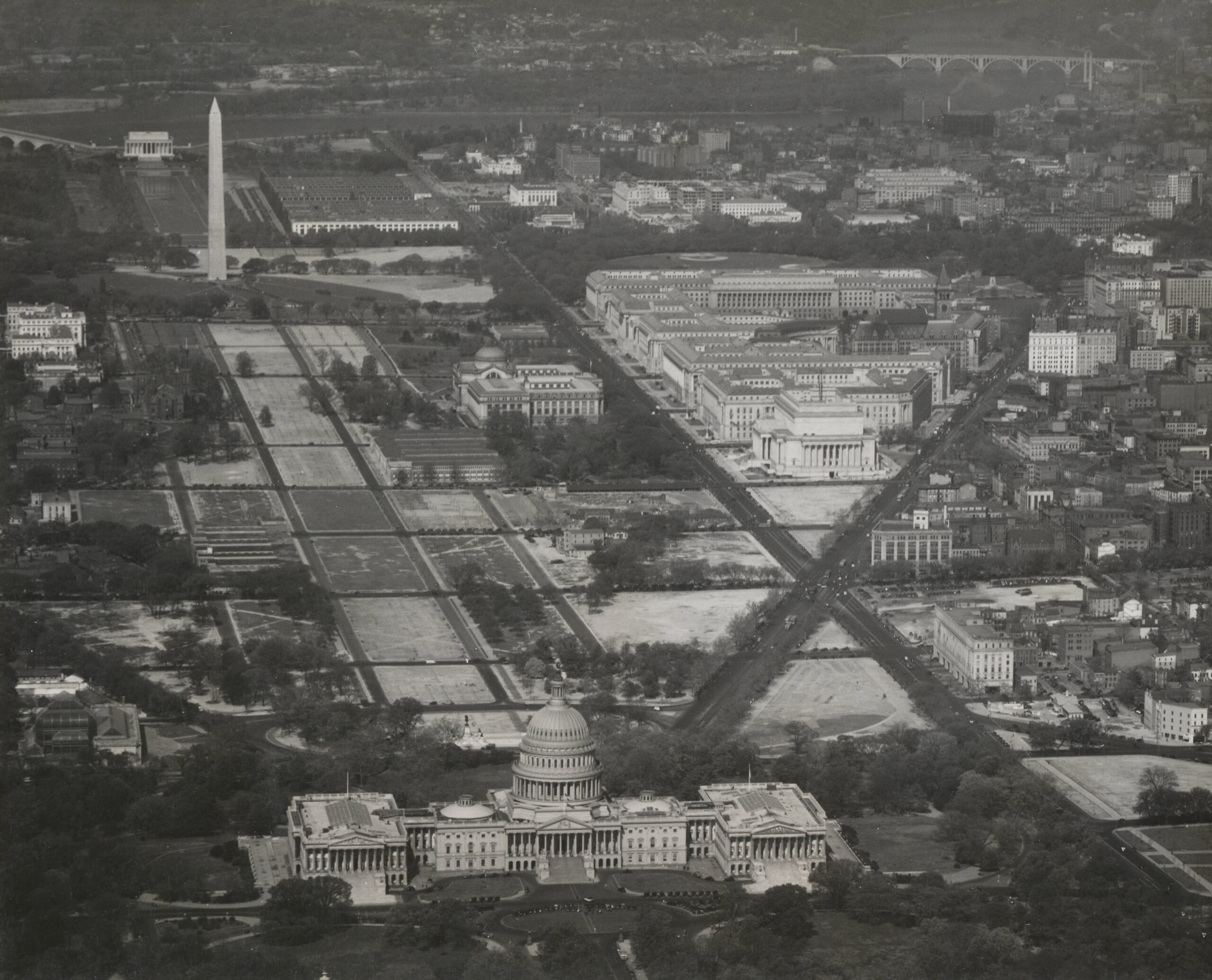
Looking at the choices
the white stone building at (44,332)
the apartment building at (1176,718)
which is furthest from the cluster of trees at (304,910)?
the white stone building at (44,332)

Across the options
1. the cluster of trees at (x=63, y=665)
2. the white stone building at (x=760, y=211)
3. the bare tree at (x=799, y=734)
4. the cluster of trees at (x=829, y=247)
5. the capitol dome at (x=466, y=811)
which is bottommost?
the white stone building at (x=760, y=211)

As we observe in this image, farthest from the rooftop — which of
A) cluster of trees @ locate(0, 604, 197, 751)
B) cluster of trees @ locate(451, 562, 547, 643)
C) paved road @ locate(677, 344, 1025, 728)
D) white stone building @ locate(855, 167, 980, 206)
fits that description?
white stone building @ locate(855, 167, 980, 206)

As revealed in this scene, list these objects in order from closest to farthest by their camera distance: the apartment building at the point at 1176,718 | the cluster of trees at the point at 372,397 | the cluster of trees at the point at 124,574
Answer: the apartment building at the point at 1176,718
the cluster of trees at the point at 124,574
the cluster of trees at the point at 372,397

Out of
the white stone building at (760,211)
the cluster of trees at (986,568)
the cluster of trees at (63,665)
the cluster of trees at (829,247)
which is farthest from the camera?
the white stone building at (760,211)

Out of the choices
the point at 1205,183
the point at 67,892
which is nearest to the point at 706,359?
the point at 1205,183

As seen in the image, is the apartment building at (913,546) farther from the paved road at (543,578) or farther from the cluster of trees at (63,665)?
the cluster of trees at (63,665)

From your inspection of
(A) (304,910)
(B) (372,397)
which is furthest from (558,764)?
(B) (372,397)
